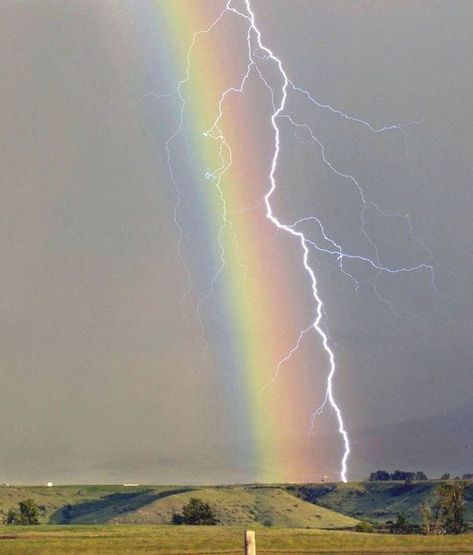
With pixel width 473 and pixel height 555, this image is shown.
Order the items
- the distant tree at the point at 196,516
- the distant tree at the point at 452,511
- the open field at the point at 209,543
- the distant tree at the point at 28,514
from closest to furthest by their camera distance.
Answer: the open field at the point at 209,543 < the distant tree at the point at 452,511 < the distant tree at the point at 196,516 < the distant tree at the point at 28,514

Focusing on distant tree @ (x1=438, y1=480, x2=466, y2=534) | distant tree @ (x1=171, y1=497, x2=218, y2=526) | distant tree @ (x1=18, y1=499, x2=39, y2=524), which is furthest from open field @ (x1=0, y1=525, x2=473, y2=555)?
distant tree @ (x1=18, y1=499, x2=39, y2=524)

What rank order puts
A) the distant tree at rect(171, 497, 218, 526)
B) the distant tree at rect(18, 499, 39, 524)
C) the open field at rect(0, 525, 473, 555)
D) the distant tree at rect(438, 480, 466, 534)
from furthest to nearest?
the distant tree at rect(18, 499, 39, 524) < the distant tree at rect(171, 497, 218, 526) < the distant tree at rect(438, 480, 466, 534) < the open field at rect(0, 525, 473, 555)

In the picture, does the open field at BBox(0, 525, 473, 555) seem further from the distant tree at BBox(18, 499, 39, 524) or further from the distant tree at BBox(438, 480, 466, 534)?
the distant tree at BBox(18, 499, 39, 524)

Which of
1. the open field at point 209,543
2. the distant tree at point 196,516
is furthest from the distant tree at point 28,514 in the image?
the open field at point 209,543

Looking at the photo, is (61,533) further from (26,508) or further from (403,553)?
(26,508)

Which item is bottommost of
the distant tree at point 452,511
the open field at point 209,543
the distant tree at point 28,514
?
the open field at point 209,543

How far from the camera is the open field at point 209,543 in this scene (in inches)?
3465

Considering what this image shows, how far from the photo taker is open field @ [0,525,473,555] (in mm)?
88000

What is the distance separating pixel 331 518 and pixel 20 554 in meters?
120

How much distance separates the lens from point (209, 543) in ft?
315

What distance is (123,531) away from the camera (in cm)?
11088

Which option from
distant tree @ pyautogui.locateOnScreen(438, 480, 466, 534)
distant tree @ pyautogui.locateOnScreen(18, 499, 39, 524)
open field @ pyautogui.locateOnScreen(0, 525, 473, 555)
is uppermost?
distant tree @ pyautogui.locateOnScreen(18, 499, 39, 524)

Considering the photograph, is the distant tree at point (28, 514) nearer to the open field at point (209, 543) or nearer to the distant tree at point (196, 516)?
the distant tree at point (196, 516)

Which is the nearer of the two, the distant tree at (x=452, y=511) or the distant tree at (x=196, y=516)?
the distant tree at (x=452, y=511)
